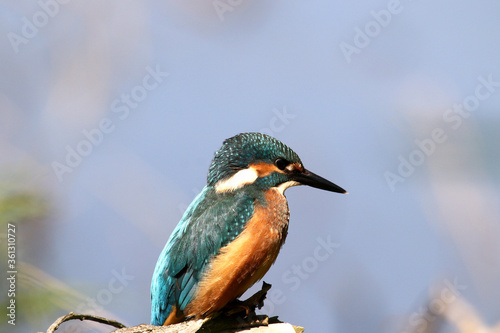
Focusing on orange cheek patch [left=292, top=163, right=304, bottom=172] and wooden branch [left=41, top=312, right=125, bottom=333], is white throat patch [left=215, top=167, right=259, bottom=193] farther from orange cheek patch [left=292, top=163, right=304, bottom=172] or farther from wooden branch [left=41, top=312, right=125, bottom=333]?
wooden branch [left=41, top=312, right=125, bottom=333]

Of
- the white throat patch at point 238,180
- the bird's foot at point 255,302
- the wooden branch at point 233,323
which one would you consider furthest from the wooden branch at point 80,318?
the white throat patch at point 238,180

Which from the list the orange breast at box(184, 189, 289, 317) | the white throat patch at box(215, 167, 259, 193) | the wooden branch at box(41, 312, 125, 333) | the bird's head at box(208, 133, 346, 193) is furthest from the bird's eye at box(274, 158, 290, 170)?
the wooden branch at box(41, 312, 125, 333)

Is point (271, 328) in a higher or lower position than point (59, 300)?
higher

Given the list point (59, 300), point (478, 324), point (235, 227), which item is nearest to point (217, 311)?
A: point (235, 227)

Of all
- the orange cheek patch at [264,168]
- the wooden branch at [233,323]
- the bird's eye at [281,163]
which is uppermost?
the bird's eye at [281,163]

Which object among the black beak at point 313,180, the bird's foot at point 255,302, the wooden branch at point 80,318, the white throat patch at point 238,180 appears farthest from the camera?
the black beak at point 313,180

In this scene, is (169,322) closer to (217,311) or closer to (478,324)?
(217,311)

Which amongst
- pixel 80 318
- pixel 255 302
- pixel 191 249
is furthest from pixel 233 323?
pixel 80 318

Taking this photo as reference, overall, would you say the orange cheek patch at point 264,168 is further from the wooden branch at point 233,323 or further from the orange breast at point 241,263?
the wooden branch at point 233,323
